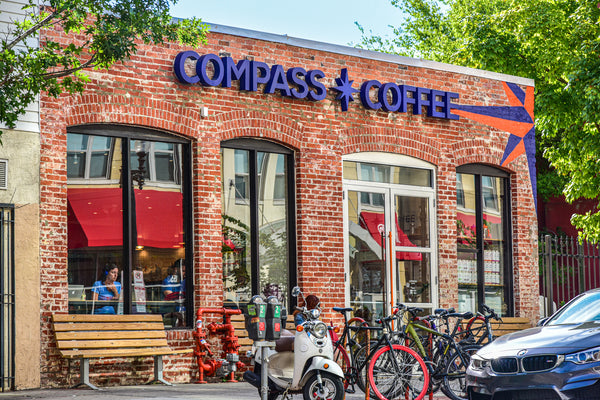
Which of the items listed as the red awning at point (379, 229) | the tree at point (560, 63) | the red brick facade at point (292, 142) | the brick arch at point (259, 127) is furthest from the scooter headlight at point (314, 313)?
the tree at point (560, 63)

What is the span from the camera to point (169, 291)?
44.5 ft

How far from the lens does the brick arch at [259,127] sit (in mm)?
14125

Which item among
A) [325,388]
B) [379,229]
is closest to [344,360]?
[325,388]

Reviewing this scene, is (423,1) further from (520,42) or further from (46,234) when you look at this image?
(46,234)

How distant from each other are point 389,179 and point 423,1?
19249 millimetres

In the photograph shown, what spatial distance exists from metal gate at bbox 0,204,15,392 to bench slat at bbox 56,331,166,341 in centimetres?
62

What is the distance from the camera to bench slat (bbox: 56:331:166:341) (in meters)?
12.0

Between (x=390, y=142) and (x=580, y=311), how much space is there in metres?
6.56

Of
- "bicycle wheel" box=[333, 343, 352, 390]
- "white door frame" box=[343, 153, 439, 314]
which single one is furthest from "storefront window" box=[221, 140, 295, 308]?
"bicycle wheel" box=[333, 343, 352, 390]

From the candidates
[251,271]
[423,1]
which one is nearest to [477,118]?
[251,271]

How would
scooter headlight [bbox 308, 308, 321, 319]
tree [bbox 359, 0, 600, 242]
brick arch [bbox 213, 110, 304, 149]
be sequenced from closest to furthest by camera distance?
scooter headlight [bbox 308, 308, 321, 319], brick arch [bbox 213, 110, 304, 149], tree [bbox 359, 0, 600, 242]

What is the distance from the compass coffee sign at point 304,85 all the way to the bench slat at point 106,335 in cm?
378

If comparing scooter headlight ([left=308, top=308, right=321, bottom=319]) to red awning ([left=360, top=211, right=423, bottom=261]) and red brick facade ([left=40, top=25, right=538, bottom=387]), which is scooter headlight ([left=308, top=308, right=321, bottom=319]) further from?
red awning ([left=360, top=211, right=423, bottom=261])

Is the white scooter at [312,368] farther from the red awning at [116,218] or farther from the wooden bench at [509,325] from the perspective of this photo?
the wooden bench at [509,325]
